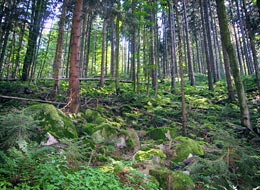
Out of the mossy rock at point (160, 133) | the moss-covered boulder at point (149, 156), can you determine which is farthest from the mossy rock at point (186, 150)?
the mossy rock at point (160, 133)

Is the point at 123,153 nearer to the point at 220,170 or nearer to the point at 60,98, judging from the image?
the point at 220,170

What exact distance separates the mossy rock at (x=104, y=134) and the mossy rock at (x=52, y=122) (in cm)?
58

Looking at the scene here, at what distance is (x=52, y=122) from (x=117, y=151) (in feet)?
6.22

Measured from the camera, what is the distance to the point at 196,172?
14.9 feet

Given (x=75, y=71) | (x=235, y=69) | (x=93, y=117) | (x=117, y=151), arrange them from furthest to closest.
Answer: (x=235, y=69) → (x=75, y=71) → (x=93, y=117) → (x=117, y=151)

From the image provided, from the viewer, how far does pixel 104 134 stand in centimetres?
564

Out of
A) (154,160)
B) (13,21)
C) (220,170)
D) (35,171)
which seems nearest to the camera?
(35,171)

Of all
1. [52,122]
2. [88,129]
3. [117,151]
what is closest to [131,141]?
[117,151]

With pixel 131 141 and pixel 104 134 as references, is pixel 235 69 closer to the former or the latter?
pixel 131 141

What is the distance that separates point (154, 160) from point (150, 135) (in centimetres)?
203

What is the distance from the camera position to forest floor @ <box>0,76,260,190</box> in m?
2.91

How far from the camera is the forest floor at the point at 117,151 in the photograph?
291cm

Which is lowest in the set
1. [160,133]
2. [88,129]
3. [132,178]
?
[132,178]

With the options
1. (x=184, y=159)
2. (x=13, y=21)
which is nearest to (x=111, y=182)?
(x=184, y=159)
